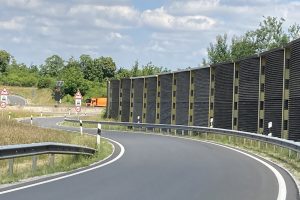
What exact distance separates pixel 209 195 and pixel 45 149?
20.2 ft

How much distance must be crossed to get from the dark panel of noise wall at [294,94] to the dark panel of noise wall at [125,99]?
3263 cm

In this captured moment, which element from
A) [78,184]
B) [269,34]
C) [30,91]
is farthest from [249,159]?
[30,91]

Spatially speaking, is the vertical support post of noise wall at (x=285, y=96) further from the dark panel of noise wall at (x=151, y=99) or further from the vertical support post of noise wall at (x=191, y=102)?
the dark panel of noise wall at (x=151, y=99)

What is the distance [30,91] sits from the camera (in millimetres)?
150750

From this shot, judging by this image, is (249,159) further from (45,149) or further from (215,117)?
(215,117)

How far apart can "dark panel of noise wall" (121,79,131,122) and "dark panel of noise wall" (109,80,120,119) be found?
6.90 ft

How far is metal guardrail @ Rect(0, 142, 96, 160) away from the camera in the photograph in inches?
504

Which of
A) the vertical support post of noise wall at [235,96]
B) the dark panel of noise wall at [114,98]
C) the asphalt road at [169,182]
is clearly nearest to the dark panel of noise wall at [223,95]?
the vertical support post of noise wall at [235,96]

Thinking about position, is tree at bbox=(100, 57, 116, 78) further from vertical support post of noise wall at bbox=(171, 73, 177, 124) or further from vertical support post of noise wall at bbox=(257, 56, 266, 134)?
vertical support post of noise wall at bbox=(257, 56, 266, 134)

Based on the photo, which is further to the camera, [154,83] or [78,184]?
[154,83]

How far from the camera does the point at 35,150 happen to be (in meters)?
14.4

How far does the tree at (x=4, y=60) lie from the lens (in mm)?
183800

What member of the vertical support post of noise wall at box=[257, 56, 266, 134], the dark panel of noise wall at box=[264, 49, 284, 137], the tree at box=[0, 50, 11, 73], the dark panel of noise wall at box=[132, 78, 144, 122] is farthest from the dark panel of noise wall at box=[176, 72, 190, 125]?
the tree at box=[0, 50, 11, 73]

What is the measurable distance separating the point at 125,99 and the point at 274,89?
3188 centimetres
